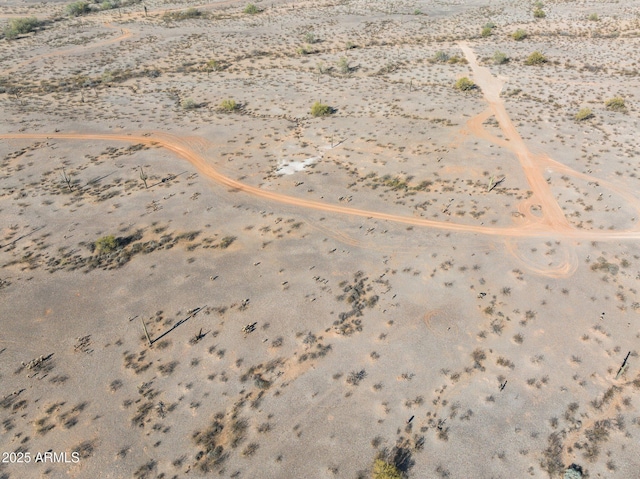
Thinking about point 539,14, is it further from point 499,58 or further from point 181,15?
point 181,15

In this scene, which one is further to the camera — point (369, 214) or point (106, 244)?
point (369, 214)

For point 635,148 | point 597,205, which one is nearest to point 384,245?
point 597,205

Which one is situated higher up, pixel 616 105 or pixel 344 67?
pixel 344 67

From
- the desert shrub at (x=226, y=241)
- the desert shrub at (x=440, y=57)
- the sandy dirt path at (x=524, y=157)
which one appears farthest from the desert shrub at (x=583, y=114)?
the desert shrub at (x=226, y=241)

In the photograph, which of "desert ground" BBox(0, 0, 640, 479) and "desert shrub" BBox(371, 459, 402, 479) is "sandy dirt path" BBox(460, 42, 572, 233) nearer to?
"desert ground" BBox(0, 0, 640, 479)

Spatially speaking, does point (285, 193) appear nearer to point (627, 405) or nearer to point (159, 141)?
point (159, 141)

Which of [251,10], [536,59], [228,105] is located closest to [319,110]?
[228,105]

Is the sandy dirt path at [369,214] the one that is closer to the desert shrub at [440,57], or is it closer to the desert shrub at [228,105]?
the desert shrub at [228,105]
